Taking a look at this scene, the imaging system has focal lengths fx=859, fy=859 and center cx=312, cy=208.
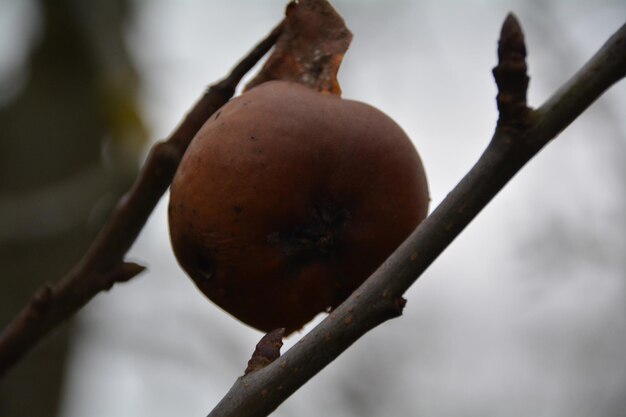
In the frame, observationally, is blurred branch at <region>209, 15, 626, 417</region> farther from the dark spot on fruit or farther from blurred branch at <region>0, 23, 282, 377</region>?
blurred branch at <region>0, 23, 282, 377</region>

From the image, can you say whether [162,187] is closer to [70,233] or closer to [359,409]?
[70,233]

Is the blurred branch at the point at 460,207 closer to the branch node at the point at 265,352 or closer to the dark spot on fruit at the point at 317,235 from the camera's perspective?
the branch node at the point at 265,352

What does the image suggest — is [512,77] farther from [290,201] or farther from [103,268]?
[103,268]

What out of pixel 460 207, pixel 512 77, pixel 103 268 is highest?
pixel 512 77

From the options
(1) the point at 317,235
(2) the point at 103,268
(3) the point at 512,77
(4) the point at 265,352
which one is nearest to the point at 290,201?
(1) the point at 317,235

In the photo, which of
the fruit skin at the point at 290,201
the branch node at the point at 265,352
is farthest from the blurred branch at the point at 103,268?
the branch node at the point at 265,352

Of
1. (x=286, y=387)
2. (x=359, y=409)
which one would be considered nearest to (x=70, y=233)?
(x=359, y=409)
